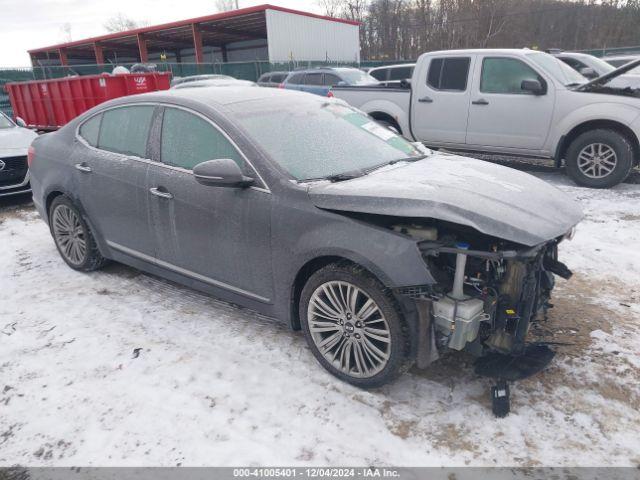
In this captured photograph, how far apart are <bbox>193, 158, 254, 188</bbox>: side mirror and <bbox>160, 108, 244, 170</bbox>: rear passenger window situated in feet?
0.47

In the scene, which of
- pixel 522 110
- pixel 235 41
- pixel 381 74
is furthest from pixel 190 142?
pixel 235 41

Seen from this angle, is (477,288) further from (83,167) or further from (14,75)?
(14,75)

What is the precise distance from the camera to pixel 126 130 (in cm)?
390

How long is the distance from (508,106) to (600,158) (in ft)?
4.98

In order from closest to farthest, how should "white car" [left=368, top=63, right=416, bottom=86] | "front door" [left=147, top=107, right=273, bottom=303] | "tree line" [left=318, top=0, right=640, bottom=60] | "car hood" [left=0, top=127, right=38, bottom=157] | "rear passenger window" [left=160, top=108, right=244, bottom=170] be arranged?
"front door" [left=147, top=107, right=273, bottom=303]
"rear passenger window" [left=160, top=108, right=244, bottom=170]
"car hood" [left=0, top=127, right=38, bottom=157]
"white car" [left=368, top=63, right=416, bottom=86]
"tree line" [left=318, top=0, right=640, bottom=60]

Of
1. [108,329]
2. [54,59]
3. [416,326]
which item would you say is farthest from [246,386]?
[54,59]

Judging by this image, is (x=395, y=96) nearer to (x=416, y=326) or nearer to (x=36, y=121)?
(x=416, y=326)

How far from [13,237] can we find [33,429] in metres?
4.03

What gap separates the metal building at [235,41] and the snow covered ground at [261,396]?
83.5 ft

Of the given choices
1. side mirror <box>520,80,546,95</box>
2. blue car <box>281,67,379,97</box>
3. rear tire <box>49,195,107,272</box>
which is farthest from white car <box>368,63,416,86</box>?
rear tire <box>49,195,107,272</box>

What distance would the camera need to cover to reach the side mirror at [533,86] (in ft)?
22.7

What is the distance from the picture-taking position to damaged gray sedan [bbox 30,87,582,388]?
8.25ft

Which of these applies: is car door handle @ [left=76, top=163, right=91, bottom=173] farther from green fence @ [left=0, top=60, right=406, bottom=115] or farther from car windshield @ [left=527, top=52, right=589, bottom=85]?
green fence @ [left=0, top=60, right=406, bottom=115]

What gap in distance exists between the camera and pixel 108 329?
141 inches
